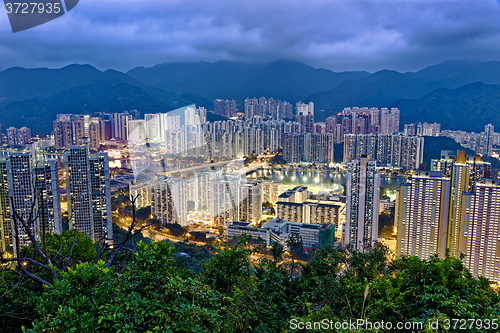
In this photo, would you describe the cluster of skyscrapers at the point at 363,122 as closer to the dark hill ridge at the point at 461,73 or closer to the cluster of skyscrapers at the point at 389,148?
the cluster of skyscrapers at the point at 389,148

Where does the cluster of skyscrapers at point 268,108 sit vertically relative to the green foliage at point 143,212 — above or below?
above

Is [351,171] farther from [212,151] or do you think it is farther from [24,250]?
[24,250]

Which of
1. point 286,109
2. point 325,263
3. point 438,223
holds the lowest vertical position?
point 438,223

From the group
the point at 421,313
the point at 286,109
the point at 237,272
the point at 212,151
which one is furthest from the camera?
the point at 286,109

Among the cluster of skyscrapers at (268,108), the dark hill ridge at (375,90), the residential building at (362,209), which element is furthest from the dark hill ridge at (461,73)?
the residential building at (362,209)

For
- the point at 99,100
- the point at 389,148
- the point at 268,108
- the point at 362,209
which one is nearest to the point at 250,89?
the point at 268,108

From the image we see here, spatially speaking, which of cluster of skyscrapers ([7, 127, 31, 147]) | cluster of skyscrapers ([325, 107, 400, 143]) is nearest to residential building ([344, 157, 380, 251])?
cluster of skyscrapers ([7, 127, 31, 147])

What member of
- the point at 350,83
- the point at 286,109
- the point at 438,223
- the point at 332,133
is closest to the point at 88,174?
the point at 438,223
